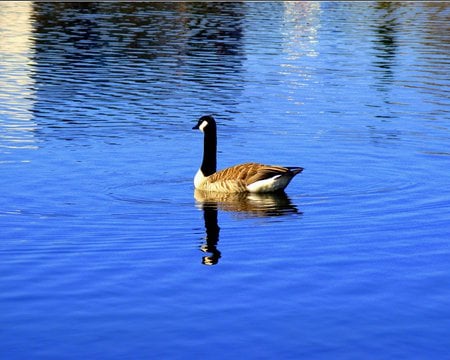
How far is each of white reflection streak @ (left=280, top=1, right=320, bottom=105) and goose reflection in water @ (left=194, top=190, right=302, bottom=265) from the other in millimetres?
14319

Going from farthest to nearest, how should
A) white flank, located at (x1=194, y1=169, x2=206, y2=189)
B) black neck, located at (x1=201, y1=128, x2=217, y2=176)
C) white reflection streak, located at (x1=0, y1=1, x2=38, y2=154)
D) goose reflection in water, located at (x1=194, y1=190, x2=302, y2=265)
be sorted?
white reflection streak, located at (x1=0, y1=1, x2=38, y2=154)
black neck, located at (x1=201, y1=128, x2=217, y2=176)
white flank, located at (x1=194, y1=169, x2=206, y2=189)
goose reflection in water, located at (x1=194, y1=190, x2=302, y2=265)

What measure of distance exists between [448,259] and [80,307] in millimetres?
6512

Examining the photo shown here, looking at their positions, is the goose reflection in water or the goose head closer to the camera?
the goose reflection in water

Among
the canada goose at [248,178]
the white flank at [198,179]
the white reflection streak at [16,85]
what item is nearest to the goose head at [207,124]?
the canada goose at [248,178]

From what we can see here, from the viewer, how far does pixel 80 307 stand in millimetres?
14992

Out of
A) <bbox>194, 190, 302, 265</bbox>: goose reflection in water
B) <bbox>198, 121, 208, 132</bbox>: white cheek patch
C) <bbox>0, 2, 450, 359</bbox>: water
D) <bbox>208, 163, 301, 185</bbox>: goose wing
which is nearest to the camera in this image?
<bbox>0, 2, 450, 359</bbox>: water

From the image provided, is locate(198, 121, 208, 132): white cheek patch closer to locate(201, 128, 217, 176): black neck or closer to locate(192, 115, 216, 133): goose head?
locate(192, 115, 216, 133): goose head

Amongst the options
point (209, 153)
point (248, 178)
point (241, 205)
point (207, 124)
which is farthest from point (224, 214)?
point (207, 124)

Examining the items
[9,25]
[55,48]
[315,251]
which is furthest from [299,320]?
[9,25]

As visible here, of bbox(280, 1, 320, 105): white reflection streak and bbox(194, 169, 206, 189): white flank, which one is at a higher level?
bbox(194, 169, 206, 189): white flank

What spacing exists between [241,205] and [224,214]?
1048mm

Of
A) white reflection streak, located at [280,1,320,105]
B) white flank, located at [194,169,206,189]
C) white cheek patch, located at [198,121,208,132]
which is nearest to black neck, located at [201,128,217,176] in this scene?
white cheek patch, located at [198,121,208,132]

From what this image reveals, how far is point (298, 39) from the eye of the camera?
62656 mm

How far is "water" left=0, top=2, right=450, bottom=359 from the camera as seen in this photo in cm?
1409
